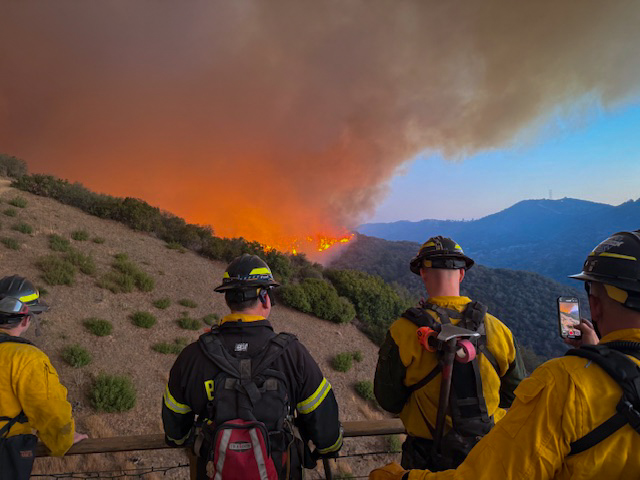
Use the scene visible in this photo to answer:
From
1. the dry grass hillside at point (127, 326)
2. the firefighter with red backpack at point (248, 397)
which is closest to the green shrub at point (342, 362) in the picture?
the dry grass hillside at point (127, 326)

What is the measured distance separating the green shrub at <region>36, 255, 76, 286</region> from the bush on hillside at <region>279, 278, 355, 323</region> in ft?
25.2

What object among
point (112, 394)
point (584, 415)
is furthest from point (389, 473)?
point (112, 394)

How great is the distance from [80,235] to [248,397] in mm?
15274

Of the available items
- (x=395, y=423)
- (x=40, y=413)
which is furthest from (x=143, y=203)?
(x=395, y=423)

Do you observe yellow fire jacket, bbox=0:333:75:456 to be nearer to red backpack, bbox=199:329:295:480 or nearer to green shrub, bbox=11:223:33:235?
red backpack, bbox=199:329:295:480

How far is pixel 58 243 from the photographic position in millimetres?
12484

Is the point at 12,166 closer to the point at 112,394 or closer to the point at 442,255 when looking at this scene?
the point at 112,394

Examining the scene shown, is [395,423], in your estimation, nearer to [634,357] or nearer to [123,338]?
[634,357]

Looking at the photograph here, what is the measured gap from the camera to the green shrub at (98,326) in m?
8.84

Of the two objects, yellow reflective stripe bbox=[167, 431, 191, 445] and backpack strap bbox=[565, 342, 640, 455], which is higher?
backpack strap bbox=[565, 342, 640, 455]

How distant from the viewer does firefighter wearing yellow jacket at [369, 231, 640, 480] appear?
1.19m

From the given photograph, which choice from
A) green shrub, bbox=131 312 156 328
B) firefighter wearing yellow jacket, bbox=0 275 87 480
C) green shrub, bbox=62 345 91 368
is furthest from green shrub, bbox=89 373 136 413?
firefighter wearing yellow jacket, bbox=0 275 87 480

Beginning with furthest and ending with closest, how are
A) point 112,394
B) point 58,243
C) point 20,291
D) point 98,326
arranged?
point 58,243
point 98,326
point 112,394
point 20,291

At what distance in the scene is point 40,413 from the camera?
272 centimetres
